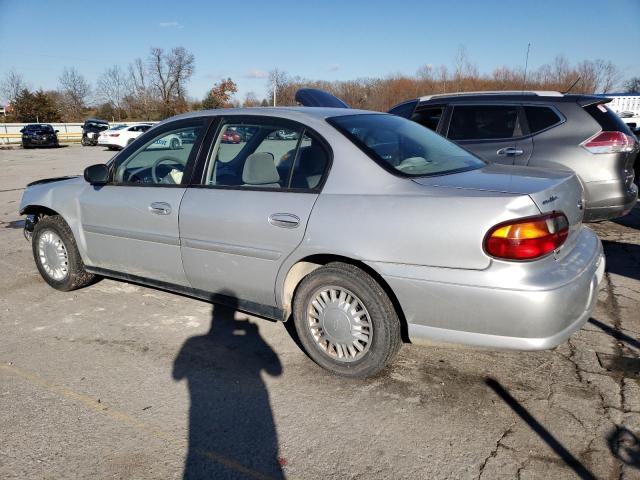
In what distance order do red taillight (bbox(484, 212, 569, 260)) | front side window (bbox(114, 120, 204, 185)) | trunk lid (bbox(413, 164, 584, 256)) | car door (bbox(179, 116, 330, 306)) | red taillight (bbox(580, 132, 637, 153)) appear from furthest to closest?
red taillight (bbox(580, 132, 637, 153))
front side window (bbox(114, 120, 204, 185))
car door (bbox(179, 116, 330, 306))
trunk lid (bbox(413, 164, 584, 256))
red taillight (bbox(484, 212, 569, 260))

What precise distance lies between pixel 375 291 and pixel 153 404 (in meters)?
1.43

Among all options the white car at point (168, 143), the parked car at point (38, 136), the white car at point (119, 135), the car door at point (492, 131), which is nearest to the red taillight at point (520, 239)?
the white car at point (168, 143)

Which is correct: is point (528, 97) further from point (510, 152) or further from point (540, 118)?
point (510, 152)

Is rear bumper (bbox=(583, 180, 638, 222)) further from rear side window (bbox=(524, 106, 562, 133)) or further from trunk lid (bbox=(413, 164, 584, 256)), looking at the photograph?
trunk lid (bbox=(413, 164, 584, 256))

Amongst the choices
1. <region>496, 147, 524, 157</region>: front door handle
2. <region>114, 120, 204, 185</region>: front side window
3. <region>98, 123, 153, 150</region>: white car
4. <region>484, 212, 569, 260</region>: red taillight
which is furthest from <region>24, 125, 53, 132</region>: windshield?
<region>484, 212, 569, 260</region>: red taillight

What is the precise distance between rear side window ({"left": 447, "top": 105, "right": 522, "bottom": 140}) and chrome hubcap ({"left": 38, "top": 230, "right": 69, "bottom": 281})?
4474 mm

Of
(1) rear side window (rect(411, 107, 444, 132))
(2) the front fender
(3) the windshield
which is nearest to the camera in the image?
(2) the front fender

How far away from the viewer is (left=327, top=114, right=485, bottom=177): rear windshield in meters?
3.07

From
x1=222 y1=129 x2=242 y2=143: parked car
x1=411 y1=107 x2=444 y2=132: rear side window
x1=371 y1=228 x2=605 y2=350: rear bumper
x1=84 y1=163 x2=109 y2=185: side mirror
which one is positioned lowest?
x1=371 y1=228 x2=605 y2=350: rear bumper

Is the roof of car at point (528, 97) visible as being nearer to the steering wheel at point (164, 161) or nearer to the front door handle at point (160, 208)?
the steering wheel at point (164, 161)

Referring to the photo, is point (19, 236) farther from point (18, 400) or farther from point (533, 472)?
point (533, 472)

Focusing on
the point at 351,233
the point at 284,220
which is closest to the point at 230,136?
the point at 284,220

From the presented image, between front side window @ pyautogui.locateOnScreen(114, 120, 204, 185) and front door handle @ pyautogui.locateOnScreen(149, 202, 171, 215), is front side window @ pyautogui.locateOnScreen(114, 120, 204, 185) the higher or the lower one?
the higher one

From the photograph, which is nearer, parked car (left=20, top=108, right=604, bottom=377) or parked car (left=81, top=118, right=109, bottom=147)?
parked car (left=20, top=108, right=604, bottom=377)
